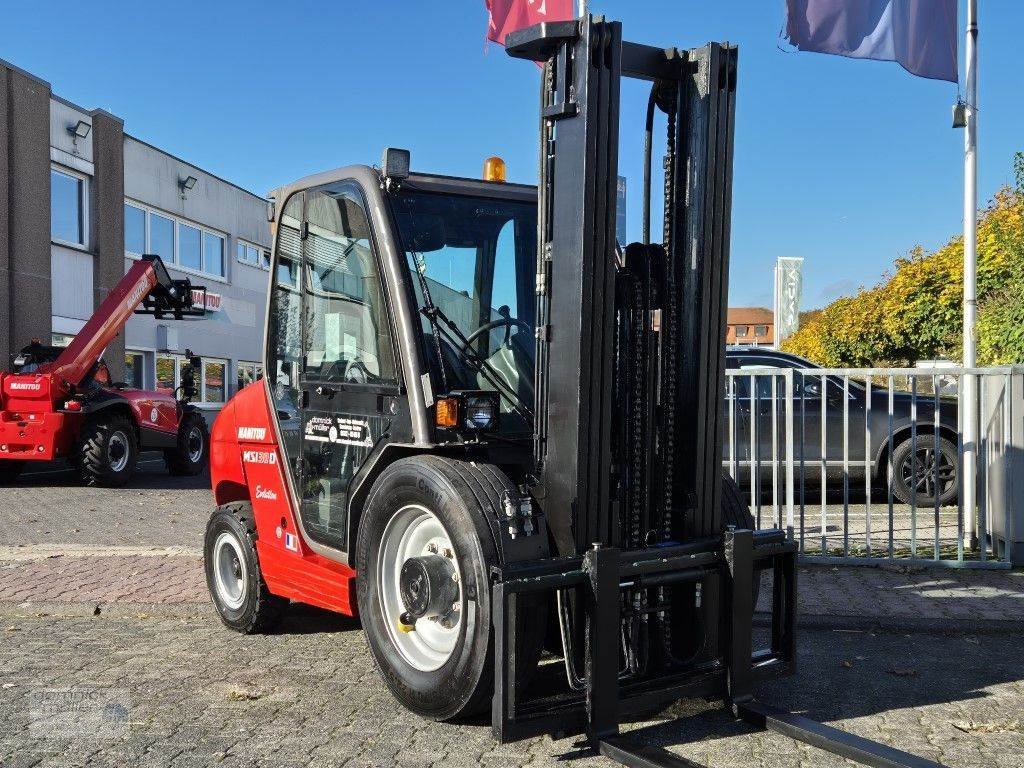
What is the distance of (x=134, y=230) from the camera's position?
2489 centimetres

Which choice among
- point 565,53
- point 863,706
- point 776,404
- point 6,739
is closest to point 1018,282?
point 776,404

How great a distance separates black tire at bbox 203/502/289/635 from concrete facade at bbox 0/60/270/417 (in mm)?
9600

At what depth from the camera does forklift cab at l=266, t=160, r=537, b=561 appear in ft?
13.9

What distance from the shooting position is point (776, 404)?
305 inches

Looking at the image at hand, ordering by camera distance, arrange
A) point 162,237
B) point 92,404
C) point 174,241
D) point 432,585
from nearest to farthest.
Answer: point 432,585 < point 92,404 < point 162,237 < point 174,241

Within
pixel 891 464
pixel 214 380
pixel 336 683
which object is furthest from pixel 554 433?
pixel 214 380

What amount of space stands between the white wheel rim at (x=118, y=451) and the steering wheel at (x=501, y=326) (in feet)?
35.9

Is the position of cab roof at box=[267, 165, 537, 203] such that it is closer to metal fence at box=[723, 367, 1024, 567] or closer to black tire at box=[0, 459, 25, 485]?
metal fence at box=[723, 367, 1024, 567]

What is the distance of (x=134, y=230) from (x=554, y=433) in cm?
2337

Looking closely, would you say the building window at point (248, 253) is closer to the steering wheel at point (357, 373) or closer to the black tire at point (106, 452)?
the black tire at point (106, 452)

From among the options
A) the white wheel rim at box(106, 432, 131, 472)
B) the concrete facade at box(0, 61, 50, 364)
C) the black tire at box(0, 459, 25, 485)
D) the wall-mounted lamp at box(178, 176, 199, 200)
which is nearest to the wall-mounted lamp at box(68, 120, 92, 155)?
the concrete facade at box(0, 61, 50, 364)

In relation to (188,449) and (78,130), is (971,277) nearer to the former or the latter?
(188,449)

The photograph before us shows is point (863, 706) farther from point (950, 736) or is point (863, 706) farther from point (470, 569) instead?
point (470, 569)

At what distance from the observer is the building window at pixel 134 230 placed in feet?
80.7
